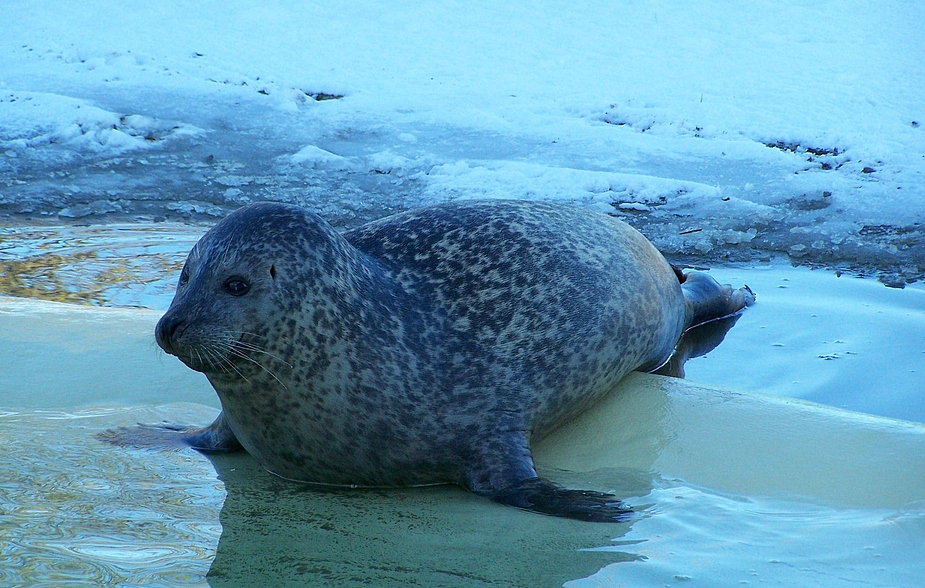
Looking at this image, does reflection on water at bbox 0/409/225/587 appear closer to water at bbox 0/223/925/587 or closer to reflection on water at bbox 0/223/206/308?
water at bbox 0/223/925/587

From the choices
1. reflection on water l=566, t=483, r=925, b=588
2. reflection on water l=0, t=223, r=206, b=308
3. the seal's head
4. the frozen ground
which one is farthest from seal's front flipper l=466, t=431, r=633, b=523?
the frozen ground

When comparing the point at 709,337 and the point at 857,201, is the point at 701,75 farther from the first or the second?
the point at 709,337

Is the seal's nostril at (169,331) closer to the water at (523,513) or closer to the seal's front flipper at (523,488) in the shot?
the water at (523,513)

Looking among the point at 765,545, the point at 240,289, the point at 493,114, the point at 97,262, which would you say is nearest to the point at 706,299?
the point at 765,545

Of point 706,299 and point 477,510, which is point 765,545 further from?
point 706,299

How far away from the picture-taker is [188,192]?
6902mm

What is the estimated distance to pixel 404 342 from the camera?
300 centimetres

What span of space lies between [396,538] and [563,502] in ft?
1.49

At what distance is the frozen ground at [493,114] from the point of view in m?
6.51

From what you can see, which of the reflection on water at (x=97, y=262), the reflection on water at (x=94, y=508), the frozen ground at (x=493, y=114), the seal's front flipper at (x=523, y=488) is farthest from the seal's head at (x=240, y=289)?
the frozen ground at (x=493, y=114)

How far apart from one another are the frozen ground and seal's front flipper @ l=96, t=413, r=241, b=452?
315 centimetres

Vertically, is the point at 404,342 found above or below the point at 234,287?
below

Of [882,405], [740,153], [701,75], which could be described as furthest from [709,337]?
[701,75]

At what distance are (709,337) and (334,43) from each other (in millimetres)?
7111
